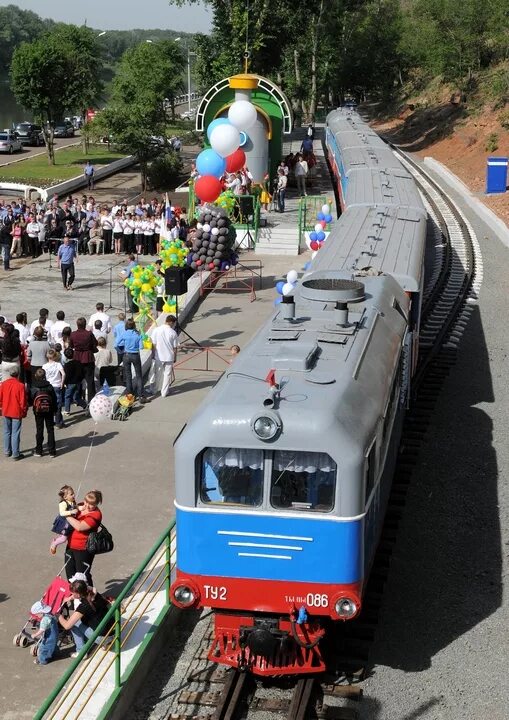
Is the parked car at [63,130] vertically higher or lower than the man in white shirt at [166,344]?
higher

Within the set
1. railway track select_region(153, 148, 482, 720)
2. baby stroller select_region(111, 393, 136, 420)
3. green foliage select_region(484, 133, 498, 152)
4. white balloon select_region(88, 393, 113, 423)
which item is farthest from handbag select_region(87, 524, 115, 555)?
green foliage select_region(484, 133, 498, 152)

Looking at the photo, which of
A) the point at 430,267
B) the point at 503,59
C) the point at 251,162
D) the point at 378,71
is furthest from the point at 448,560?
the point at 378,71

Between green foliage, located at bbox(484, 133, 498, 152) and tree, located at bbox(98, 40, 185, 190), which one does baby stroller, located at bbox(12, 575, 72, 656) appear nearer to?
tree, located at bbox(98, 40, 185, 190)

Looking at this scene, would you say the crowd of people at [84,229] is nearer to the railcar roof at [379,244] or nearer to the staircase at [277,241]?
the staircase at [277,241]

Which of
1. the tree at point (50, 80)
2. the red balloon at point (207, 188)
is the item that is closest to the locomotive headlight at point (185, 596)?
the red balloon at point (207, 188)

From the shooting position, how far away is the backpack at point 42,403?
13.6 m

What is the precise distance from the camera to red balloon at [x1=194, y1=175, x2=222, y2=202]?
896 inches

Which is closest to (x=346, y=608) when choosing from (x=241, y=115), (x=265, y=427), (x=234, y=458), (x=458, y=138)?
(x=234, y=458)

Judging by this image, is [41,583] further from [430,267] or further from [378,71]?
[378,71]

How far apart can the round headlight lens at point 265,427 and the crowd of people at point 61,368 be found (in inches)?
238

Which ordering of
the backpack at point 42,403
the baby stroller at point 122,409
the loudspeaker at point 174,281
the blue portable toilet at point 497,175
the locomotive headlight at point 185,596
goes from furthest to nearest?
the blue portable toilet at point 497,175 → the loudspeaker at point 174,281 → the baby stroller at point 122,409 → the backpack at point 42,403 → the locomotive headlight at point 185,596

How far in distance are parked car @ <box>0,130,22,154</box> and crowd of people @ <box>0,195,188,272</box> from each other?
29742 mm

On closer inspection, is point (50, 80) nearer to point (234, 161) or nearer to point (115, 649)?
point (234, 161)

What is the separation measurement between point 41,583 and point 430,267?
18.4m
